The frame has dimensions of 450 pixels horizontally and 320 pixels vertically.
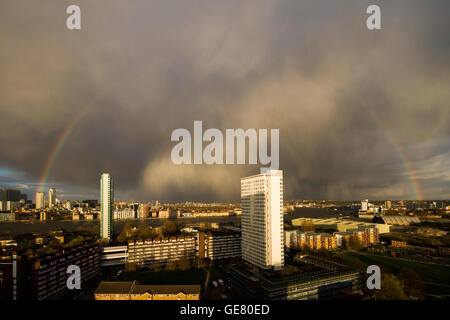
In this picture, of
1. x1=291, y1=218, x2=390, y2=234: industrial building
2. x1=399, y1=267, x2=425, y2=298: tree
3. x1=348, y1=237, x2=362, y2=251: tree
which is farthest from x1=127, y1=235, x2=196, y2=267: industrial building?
x1=291, y1=218, x2=390, y2=234: industrial building

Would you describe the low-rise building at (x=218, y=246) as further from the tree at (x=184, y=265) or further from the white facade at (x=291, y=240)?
the white facade at (x=291, y=240)

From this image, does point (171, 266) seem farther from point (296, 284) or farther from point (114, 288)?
point (296, 284)

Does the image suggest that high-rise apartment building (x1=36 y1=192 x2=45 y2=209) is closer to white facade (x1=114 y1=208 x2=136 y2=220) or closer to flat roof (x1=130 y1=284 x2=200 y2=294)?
white facade (x1=114 y1=208 x2=136 y2=220)

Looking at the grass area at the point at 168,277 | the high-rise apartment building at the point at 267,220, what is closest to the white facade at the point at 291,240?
the high-rise apartment building at the point at 267,220

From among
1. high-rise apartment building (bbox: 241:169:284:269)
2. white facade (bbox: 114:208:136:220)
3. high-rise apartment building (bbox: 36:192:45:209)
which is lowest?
white facade (bbox: 114:208:136:220)

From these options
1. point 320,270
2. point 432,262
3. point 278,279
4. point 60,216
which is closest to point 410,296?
point 320,270

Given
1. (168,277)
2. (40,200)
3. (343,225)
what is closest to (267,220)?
(168,277)
